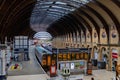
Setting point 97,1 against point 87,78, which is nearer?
point 87,78

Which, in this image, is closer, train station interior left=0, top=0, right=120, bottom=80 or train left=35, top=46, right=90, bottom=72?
train station interior left=0, top=0, right=120, bottom=80

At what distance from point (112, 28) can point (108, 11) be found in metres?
3.59

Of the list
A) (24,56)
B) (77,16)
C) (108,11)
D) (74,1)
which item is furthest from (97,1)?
(24,56)

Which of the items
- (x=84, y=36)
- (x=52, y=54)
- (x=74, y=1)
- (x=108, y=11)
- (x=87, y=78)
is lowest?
(x=87, y=78)

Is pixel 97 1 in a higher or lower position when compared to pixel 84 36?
higher

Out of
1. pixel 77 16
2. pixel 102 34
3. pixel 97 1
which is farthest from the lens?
pixel 77 16

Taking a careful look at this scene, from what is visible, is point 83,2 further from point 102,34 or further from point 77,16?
point 77,16

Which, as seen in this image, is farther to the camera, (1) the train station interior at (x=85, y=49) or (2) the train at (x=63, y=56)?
(2) the train at (x=63, y=56)

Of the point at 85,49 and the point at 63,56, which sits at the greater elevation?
the point at 85,49

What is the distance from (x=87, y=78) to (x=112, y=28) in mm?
10051

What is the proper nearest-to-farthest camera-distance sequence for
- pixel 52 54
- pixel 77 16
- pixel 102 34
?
pixel 52 54
pixel 102 34
pixel 77 16

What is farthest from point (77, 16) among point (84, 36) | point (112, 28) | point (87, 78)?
point (87, 78)

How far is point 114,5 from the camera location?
93.2ft

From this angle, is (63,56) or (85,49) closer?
(63,56)
